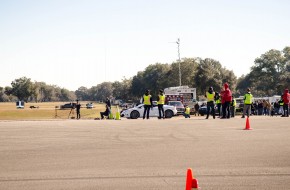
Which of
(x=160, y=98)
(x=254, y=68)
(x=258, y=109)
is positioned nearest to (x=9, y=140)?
(x=160, y=98)

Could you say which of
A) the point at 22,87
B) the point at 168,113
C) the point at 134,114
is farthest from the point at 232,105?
the point at 22,87

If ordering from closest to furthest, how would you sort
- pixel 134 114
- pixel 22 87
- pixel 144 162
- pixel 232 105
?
pixel 144 162, pixel 232 105, pixel 134 114, pixel 22 87

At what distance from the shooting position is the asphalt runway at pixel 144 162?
22.3 feet

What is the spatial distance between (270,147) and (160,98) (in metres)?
15.2

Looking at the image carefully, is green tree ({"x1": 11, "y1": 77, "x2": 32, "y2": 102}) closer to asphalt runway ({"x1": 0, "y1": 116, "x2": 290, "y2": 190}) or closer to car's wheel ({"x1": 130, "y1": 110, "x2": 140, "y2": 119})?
car's wheel ({"x1": 130, "y1": 110, "x2": 140, "y2": 119})

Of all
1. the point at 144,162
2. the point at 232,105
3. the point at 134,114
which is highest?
the point at 232,105

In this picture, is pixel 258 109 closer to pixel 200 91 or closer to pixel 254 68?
pixel 200 91

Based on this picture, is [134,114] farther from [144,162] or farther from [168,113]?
[144,162]

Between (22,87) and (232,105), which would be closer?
(232,105)

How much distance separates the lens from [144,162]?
346 inches

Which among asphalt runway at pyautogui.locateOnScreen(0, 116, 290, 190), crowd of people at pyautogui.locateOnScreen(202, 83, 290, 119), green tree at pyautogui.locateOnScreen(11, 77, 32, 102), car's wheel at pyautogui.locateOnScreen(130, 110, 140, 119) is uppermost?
green tree at pyautogui.locateOnScreen(11, 77, 32, 102)

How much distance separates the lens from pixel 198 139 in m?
13.1

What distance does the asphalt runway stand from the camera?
6793 mm

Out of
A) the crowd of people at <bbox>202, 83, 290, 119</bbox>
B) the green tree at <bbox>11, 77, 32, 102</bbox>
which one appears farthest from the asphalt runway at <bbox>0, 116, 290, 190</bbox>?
the green tree at <bbox>11, 77, 32, 102</bbox>
